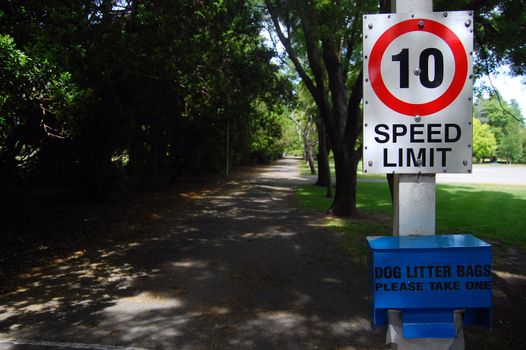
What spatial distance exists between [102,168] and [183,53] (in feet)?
20.6

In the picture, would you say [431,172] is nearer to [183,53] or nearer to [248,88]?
[183,53]

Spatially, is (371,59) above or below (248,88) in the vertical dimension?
below

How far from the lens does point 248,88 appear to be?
17.6m

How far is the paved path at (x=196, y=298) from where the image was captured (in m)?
4.70

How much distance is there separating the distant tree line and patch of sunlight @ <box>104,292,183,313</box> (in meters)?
2.97

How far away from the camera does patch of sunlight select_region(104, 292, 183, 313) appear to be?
5.56 metres

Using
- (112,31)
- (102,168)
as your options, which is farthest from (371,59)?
(102,168)

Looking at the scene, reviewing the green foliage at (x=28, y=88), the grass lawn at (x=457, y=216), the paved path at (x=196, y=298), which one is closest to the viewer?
the paved path at (x=196, y=298)

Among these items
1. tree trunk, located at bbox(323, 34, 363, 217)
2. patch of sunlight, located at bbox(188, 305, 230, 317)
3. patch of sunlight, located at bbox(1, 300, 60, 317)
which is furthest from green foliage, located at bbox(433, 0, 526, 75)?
patch of sunlight, located at bbox(1, 300, 60, 317)

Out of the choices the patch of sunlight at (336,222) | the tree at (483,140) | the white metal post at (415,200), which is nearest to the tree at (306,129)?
the patch of sunlight at (336,222)

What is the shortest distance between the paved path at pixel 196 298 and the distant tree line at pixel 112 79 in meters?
2.55

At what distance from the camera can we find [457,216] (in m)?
14.0

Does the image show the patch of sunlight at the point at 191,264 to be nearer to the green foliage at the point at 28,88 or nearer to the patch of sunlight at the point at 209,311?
the patch of sunlight at the point at 209,311

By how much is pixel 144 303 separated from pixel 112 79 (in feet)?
22.1
